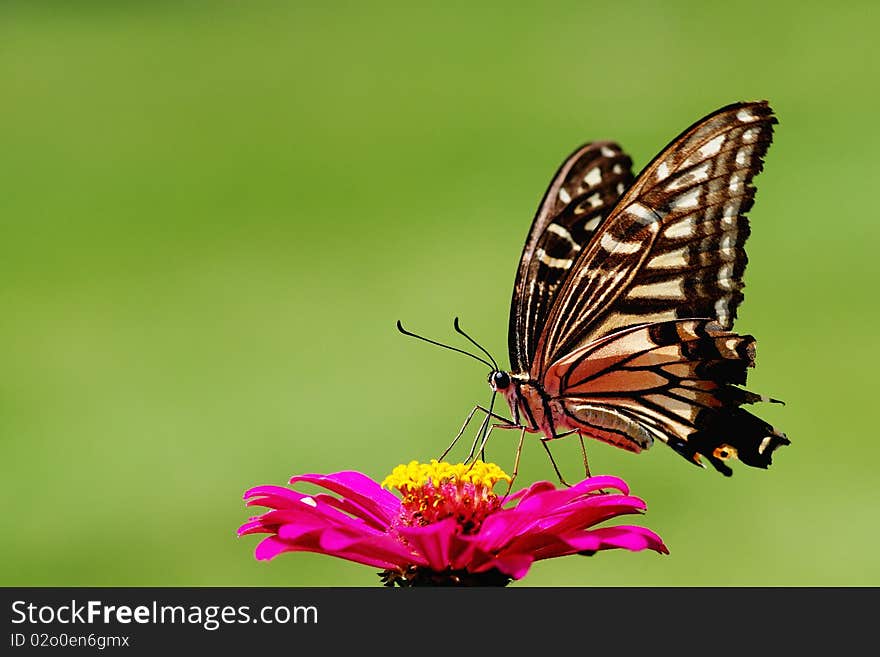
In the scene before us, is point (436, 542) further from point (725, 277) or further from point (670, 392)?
point (725, 277)

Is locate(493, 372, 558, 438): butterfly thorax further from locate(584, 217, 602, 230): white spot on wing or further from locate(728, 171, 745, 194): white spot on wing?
locate(728, 171, 745, 194): white spot on wing

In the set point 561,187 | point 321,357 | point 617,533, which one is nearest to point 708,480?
point 321,357

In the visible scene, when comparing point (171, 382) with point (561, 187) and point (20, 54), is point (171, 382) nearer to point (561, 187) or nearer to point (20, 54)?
point (561, 187)

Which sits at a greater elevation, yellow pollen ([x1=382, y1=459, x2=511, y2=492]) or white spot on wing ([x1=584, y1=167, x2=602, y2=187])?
white spot on wing ([x1=584, y1=167, x2=602, y2=187])

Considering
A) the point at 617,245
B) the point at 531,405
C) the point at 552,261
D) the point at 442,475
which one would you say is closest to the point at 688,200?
the point at 617,245

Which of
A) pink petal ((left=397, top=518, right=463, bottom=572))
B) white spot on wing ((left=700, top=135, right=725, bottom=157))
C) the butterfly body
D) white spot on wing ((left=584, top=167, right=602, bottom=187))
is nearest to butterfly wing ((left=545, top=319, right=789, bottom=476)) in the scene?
the butterfly body
